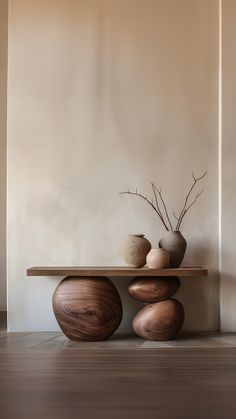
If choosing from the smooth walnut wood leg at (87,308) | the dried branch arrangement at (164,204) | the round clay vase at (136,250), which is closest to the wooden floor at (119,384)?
Answer: the smooth walnut wood leg at (87,308)

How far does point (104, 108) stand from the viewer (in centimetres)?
384

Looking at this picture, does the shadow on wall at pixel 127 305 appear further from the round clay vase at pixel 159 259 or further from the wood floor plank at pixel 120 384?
the wood floor plank at pixel 120 384

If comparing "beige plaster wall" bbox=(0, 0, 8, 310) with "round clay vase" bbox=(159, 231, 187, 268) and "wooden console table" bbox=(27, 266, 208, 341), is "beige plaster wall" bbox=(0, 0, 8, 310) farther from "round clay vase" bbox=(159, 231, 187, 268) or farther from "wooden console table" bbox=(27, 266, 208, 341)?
"round clay vase" bbox=(159, 231, 187, 268)

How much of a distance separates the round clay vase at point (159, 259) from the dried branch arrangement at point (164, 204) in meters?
0.43

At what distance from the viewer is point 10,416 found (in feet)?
1.27

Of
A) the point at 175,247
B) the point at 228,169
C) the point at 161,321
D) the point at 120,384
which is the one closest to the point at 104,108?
the point at 228,169

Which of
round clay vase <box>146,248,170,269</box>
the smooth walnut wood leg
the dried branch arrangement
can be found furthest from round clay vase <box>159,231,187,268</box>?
the smooth walnut wood leg

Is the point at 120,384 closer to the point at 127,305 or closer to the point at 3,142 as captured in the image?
the point at 127,305

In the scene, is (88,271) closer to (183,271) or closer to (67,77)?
(183,271)

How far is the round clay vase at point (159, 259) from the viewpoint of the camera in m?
3.36

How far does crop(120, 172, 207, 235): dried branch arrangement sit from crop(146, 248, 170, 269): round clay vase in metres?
0.43

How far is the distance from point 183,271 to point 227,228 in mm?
684

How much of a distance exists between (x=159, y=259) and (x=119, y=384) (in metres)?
2.90

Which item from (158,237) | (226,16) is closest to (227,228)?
(158,237)
